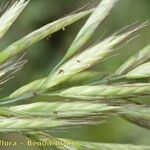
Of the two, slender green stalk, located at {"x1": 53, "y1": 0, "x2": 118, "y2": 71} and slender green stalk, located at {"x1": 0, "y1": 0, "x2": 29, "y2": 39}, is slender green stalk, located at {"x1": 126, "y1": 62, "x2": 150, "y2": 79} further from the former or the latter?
slender green stalk, located at {"x1": 0, "y1": 0, "x2": 29, "y2": 39}

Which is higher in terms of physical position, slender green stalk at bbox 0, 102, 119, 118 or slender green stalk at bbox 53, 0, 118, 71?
slender green stalk at bbox 53, 0, 118, 71

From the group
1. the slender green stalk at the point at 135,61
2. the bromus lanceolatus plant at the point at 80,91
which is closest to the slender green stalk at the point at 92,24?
the bromus lanceolatus plant at the point at 80,91

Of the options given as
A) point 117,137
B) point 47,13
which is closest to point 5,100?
point 117,137

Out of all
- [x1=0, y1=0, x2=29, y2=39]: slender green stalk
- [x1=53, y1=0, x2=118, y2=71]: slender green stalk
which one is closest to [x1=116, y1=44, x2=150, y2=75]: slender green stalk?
[x1=53, y1=0, x2=118, y2=71]: slender green stalk

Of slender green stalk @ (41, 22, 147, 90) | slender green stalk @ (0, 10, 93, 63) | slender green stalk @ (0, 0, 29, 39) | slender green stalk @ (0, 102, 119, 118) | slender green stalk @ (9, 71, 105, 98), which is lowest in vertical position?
slender green stalk @ (0, 102, 119, 118)

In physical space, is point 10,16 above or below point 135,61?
above

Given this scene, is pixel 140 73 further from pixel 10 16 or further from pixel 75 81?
pixel 10 16

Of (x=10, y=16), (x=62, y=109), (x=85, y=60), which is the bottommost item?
(x=62, y=109)

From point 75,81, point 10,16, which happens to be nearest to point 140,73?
point 75,81

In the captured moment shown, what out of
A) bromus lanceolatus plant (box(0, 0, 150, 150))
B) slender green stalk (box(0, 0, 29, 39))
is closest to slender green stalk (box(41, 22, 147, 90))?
bromus lanceolatus plant (box(0, 0, 150, 150))
